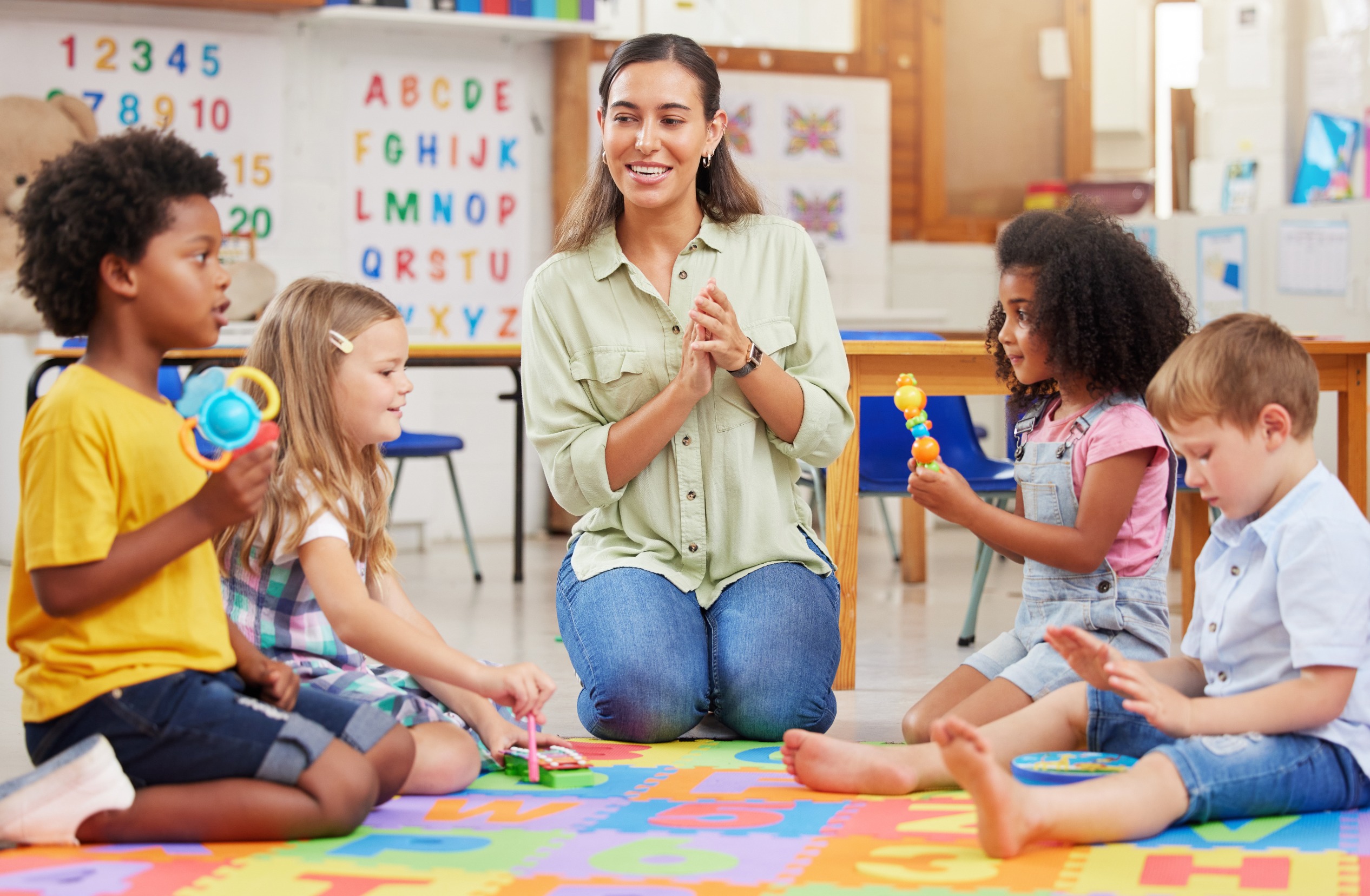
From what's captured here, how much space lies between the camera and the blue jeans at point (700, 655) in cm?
222

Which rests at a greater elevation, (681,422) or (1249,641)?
(681,422)

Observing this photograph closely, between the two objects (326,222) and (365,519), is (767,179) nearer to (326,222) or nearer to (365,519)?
(326,222)

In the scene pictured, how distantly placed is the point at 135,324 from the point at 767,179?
4116 millimetres

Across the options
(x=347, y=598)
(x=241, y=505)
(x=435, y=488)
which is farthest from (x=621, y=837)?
(x=435, y=488)

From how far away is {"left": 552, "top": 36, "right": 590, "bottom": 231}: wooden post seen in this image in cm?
521

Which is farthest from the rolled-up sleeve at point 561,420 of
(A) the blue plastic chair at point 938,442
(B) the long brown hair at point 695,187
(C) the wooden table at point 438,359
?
(A) the blue plastic chair at point 938,442

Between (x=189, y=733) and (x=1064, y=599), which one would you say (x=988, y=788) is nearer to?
(x=1064, y=599)

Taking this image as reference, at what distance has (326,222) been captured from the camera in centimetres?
503

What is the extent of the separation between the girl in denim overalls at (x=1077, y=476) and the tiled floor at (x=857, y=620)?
0.37m

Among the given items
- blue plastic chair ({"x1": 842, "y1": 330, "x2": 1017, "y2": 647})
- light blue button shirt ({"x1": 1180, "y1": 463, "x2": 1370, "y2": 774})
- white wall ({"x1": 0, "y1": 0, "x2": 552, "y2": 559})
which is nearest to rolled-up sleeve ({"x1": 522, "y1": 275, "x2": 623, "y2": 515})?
light blue button shirt ({"x1": 1180, "y1": 463, "x2": 1370, "y2": 774})

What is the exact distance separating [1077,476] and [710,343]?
22.2 inches

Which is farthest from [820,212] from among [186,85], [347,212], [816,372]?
[816,372]

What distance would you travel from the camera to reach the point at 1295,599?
169cm

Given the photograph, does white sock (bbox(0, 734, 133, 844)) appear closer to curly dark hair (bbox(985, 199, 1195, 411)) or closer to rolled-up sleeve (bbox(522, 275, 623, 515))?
rolled-up sleeve (bbox(522, 275, 623, 515))
